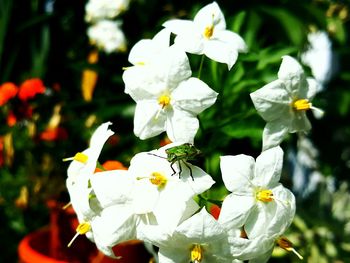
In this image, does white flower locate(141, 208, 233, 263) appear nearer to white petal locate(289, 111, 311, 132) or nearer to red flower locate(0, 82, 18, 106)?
white petal locate(289, 111, 311, 132)

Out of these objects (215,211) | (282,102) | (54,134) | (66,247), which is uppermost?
(282,102)

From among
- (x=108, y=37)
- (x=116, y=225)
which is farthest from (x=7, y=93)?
(x=116, y=225)

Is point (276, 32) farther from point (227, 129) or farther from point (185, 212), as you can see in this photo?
point (185, 212)

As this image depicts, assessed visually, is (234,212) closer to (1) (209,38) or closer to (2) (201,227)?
(2) (201,227)

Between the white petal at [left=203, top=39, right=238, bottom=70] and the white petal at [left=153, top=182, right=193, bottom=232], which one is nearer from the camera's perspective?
the white petal at [left=153, top=182, right=193, bottom=232]

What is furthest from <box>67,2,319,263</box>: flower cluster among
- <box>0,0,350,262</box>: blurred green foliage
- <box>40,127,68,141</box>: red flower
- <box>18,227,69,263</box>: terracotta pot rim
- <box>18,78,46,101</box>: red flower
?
<box>40,127,68,141</box>: red flower

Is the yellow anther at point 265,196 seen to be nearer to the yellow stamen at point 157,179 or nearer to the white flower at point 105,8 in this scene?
the yellow stamen at point 157,179
